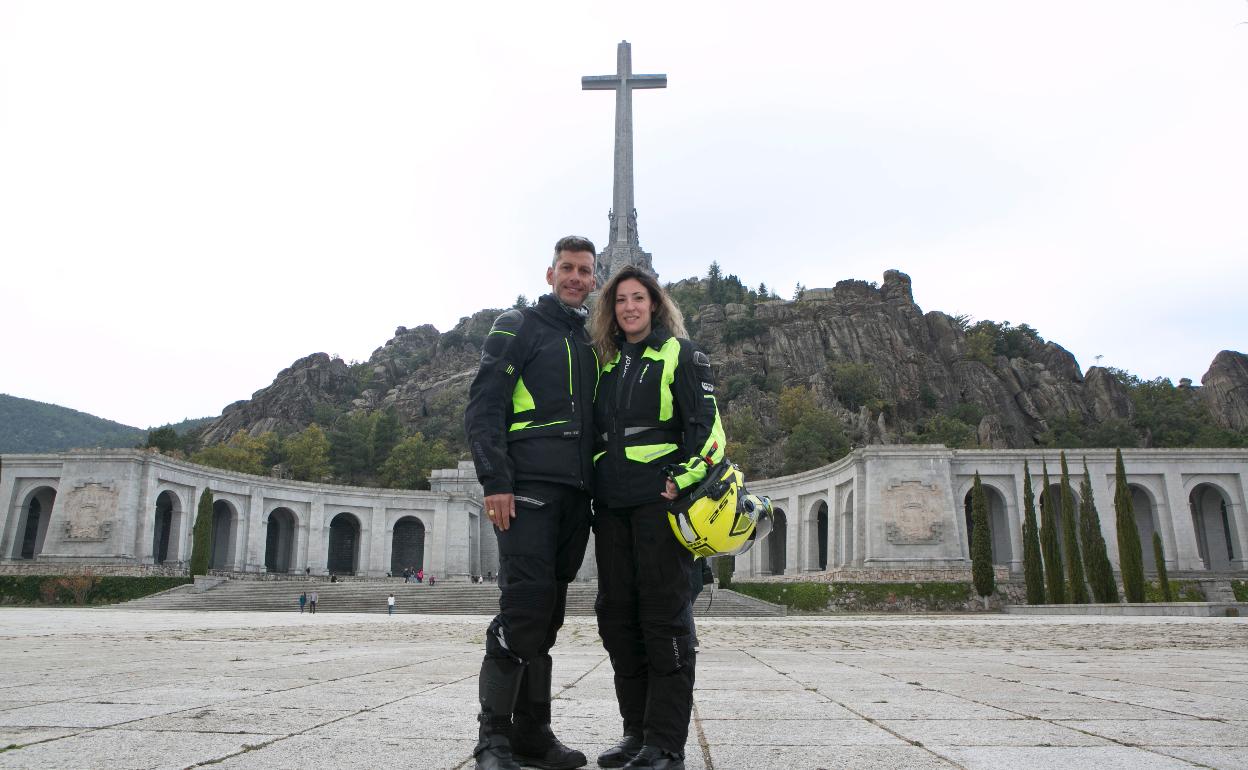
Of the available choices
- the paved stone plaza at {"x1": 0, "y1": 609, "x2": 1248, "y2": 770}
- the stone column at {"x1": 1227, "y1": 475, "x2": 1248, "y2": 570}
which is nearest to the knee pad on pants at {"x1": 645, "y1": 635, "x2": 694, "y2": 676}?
the paved stone plaza at {"x1": 0, "y1": 609, "x2": 1248, "y2": 770}

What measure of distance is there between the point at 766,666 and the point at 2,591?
36968mm

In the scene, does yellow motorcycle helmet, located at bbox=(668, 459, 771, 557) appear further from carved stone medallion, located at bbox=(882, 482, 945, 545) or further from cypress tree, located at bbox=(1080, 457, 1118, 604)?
carved stone medallion, located at bbox=(882, 482, 945, 545)

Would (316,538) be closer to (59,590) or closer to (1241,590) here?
(59,590)

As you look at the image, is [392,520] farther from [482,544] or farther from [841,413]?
[841,413]

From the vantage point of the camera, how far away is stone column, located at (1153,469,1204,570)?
3978 cm

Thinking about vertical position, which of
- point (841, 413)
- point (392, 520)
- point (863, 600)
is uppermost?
point (841, 413)

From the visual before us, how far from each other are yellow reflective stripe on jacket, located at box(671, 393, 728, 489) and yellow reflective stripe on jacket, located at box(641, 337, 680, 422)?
0.17m

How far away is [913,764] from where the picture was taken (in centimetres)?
308

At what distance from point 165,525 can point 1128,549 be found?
45475 millimetres

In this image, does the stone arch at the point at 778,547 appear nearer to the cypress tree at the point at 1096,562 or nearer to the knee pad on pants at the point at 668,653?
the cypress tree at the point at 1096,562

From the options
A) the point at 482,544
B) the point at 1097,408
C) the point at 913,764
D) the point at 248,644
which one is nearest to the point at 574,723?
the point at 913,764

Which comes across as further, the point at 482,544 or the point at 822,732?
the point at 482,544

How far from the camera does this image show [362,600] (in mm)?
33125

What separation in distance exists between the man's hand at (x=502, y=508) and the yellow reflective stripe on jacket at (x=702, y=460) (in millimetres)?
746
